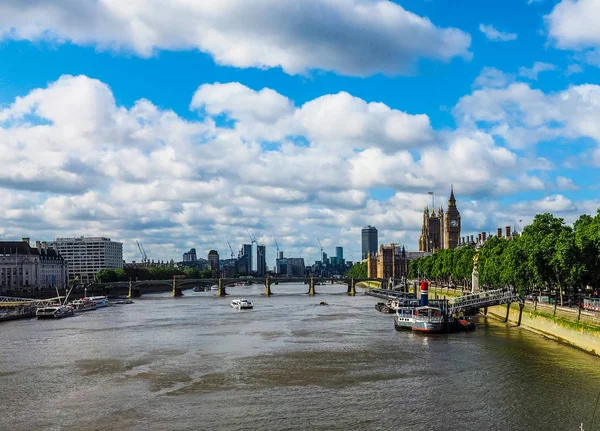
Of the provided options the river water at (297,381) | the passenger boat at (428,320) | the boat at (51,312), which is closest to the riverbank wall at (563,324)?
the river water at (297,381)

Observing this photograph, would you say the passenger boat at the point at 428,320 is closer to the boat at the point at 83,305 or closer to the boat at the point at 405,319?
the boat at the point at 405,319

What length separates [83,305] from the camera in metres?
139

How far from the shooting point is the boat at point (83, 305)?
5295 inches

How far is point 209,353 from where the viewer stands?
67.1 metres

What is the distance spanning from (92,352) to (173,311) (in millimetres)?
61376

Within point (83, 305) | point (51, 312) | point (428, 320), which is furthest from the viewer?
point (83, 305)

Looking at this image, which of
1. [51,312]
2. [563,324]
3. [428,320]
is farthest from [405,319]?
[51,312]

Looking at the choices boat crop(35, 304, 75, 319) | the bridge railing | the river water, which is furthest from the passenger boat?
boat crop(35, 304, 75, 319)

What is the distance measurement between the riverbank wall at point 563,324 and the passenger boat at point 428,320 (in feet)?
33.3

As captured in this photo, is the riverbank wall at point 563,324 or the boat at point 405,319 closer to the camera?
the riverbank wall at point 563,324

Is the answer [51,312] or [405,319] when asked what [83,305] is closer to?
[51,312]

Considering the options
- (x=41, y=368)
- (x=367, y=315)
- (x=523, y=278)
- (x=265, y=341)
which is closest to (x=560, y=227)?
(x=523, y=278)

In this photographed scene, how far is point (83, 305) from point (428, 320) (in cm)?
8271

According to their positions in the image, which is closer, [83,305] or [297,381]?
[297,381]
